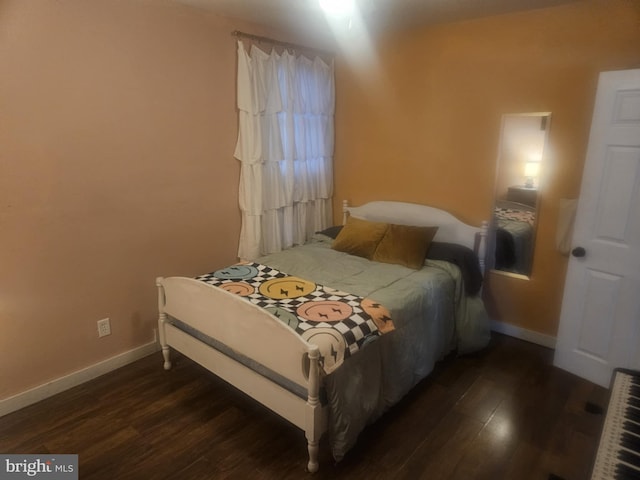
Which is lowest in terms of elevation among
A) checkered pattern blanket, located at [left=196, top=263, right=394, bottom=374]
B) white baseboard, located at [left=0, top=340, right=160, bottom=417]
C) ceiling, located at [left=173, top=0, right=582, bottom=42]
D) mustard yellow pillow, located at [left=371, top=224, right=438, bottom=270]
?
white baseboard, located at [left=0, top=340, right=160, bottom=417]

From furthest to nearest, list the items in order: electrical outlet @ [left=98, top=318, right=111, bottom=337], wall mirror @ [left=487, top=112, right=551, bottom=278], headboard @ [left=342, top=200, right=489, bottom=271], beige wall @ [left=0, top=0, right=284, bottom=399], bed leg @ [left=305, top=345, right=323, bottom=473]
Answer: headboard @ [left=342, top=200, right=489, bottom=271]
wall mirror @ [left=487, top=112, right=551, bottom=278]
electrical outlet @ [left=98, top=318, right=111, bottom=337]
beige wall @ [left=0, top=0, right=284, bottom=399]
bed leg @ [left=305, top=345, right=323, bottom=473]

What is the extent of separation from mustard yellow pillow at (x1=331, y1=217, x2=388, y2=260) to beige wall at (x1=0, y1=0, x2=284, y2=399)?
3.72ft

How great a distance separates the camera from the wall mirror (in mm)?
3002

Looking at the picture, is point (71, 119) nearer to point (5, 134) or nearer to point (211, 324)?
point (5, 134)

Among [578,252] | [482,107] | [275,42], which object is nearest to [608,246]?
[578,252]

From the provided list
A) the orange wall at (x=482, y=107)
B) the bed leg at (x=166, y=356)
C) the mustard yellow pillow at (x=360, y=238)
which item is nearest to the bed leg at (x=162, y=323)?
the bed leg at (x=166, y=356)

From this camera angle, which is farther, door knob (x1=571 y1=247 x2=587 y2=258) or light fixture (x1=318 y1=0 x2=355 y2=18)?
door knob (x1=571 y1=247 x2=587 y2=258)

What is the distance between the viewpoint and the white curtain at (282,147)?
333cm

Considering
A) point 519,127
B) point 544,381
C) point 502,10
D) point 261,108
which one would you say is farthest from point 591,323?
point 261,108

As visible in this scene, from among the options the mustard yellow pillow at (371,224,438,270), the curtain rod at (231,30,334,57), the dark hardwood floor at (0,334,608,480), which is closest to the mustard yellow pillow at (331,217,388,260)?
the mustard yellow pillow at (371,224,438,270)

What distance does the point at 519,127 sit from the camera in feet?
10.0

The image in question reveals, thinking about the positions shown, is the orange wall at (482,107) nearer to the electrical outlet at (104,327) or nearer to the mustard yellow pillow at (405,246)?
the mustard yellow pillow at (405,246)

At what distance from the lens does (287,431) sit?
2236mm

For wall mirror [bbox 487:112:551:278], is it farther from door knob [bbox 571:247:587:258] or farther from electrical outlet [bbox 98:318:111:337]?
electrical outlet [bbox 98:318:111:337]
